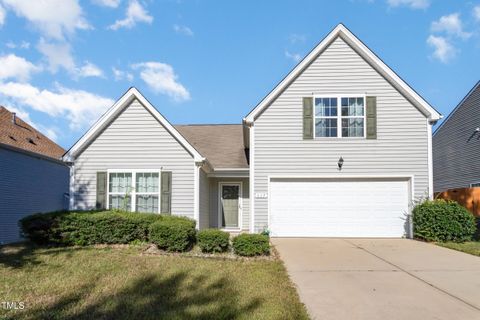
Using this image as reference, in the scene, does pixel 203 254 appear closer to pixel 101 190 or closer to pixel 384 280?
pixel 384 280

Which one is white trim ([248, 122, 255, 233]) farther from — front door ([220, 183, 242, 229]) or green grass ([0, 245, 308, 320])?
green grass ([0, 245, 308, 320])

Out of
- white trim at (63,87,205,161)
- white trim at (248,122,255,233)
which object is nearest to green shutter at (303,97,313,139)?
white trim at (248,122,255,233)

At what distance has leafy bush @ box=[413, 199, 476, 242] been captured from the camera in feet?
44.3

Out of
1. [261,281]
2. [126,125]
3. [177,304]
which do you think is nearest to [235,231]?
[126,125]

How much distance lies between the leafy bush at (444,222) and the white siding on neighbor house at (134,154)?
25.0 feet

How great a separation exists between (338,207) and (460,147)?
10991mm

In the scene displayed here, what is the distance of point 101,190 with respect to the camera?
1471 centimetres

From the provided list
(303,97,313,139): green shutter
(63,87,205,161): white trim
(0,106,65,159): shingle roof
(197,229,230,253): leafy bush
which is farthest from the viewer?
(0,106,65,159): shingle roof

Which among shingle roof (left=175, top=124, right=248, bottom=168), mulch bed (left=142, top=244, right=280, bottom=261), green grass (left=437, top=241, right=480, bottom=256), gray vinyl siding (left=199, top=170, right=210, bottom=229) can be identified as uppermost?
shingle roof (left=175, top=124, right=248, bottom=168)

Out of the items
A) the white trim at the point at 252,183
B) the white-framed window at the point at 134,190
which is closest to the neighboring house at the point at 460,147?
the white trim at the point at 252,183

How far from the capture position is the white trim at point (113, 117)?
14.6 meters

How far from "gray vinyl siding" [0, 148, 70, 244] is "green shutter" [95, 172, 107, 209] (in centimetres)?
471

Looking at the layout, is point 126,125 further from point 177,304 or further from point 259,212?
point 177,304

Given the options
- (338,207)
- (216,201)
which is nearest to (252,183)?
(338,207)
